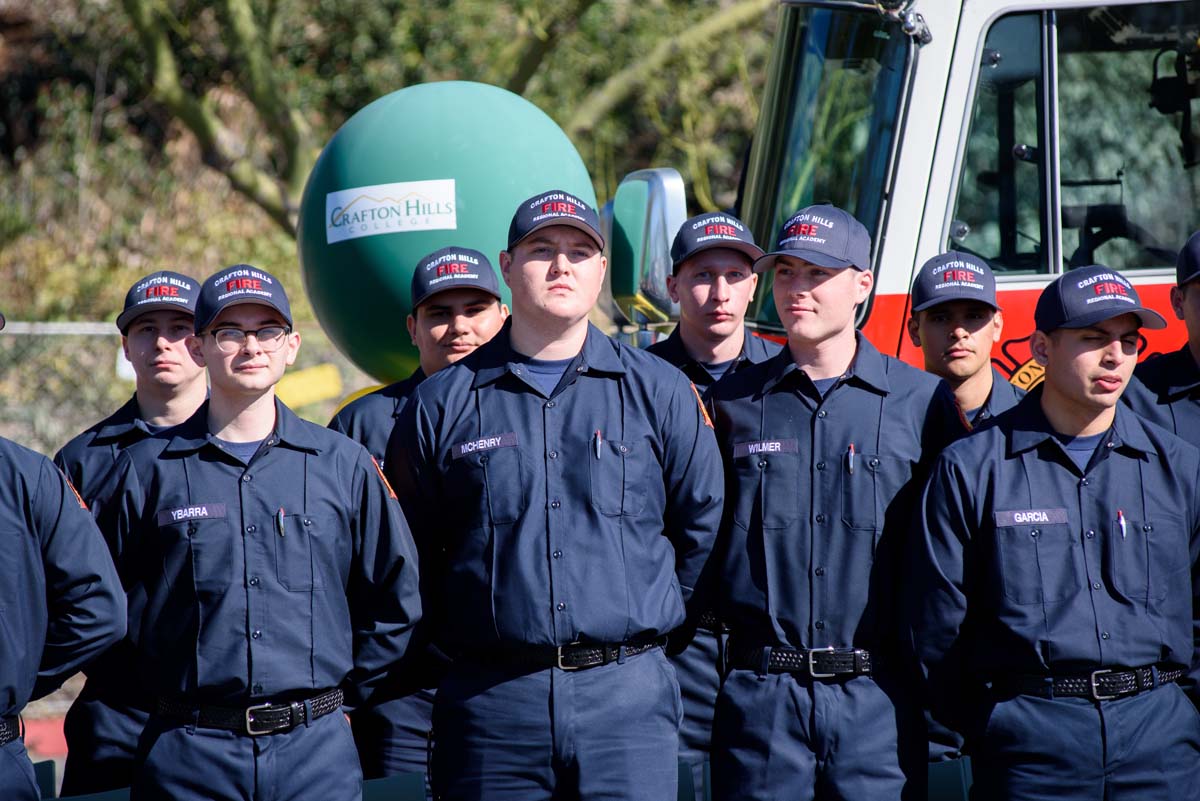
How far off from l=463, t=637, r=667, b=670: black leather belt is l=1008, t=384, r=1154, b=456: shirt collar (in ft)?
3.92

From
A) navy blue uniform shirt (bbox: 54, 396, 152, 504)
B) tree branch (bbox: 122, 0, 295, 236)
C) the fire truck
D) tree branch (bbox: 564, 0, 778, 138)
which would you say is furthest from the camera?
tree branch (bbox: 564, 0, 778, 138)

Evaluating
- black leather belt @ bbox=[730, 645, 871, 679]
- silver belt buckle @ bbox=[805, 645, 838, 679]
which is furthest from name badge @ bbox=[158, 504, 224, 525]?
silver belt buckle @ bbox=[805, 645, 838, 679]

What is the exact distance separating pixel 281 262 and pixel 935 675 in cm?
1528

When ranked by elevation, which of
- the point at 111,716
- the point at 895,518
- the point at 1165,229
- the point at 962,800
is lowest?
the point at 962,800

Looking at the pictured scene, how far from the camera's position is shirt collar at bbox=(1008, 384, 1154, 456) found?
4.07 m

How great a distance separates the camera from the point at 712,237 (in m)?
5.16

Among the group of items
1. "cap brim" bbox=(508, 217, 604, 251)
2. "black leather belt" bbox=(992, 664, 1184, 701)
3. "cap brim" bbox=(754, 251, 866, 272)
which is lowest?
"black leather belt" bbox=(992, 664, 1184, 701)

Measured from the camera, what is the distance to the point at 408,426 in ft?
14.1

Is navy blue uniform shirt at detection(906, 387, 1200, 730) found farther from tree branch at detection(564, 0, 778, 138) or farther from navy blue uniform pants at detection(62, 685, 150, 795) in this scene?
tree branch at detection(564, 0, 778, 138)

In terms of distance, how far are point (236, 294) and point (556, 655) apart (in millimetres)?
1313

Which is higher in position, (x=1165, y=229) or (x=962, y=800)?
(x=1165, y=229)

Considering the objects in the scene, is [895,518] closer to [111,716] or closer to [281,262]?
[111,716]

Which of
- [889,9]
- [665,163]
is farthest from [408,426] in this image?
[665,163]

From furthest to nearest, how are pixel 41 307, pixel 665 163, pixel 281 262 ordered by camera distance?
pixel 665 163, pixel 281 262, pixel 41 307
